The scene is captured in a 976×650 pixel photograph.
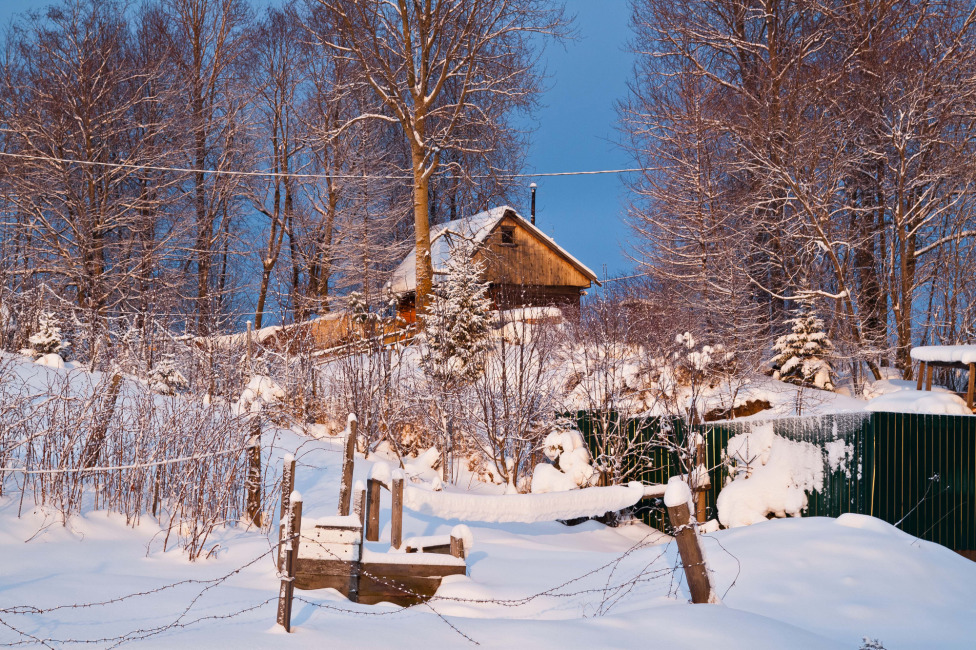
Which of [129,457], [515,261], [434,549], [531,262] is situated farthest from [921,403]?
[531,262]

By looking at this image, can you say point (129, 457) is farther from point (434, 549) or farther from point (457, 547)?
point (457, 547)

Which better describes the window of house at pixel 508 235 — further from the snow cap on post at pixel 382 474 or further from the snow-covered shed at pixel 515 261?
the snow cap on post at pixel 382 474

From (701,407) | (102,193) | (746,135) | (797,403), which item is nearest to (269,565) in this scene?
(701,407)

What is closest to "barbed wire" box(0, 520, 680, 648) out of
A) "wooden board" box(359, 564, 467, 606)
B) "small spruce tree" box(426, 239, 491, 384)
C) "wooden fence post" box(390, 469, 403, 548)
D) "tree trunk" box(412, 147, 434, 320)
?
"wooden board" box(359, 564, 467, 606)

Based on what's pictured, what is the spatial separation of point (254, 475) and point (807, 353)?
44.0 ft

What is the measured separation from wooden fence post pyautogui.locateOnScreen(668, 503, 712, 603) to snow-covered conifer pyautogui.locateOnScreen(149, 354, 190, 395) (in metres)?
5.70

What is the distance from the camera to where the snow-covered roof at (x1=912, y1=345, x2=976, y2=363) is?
1223 cm

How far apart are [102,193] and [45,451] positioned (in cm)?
1638

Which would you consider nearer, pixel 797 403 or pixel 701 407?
pixel 701 407

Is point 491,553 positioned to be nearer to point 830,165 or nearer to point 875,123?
point 830,165

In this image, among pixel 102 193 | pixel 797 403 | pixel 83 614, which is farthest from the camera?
pixel 102 193

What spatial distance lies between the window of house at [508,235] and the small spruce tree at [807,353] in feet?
40.5

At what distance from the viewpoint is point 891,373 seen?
18344 millimetres

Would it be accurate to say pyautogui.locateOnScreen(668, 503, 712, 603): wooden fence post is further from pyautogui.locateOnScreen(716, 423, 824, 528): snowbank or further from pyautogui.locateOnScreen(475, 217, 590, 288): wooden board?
pyautogui.locateOnScreen(475, 217, 590, 288): wooden board
